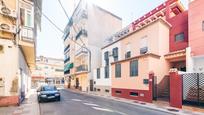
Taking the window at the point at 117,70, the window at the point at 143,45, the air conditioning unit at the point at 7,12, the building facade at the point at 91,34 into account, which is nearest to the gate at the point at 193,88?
the window at the point at 143,45

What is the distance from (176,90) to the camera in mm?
12008

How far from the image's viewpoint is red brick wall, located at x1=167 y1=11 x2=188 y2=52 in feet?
53.7

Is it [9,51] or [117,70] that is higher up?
[9,51]

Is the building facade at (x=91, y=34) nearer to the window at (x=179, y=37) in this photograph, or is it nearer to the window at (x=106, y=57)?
the window at (x=106, y=57)

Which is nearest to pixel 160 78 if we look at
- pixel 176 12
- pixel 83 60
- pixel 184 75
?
pixel 184 75

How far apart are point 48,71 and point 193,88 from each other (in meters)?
57.7

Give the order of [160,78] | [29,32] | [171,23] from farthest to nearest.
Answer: [171,23] → [160,78] → [29,32]

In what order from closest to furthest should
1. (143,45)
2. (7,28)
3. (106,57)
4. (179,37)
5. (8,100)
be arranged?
(8,100)
(7,28)
(179,37)
(143,45)
(106,57)

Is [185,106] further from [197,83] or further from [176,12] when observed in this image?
[176,12]

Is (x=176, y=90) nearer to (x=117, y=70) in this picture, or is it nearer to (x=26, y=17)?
(x=117, y=70)

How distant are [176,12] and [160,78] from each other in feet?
26.3

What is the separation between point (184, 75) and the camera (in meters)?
12.0

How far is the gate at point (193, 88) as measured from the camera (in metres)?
10.9

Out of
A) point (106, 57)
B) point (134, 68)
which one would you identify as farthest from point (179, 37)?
point (106, 57)
